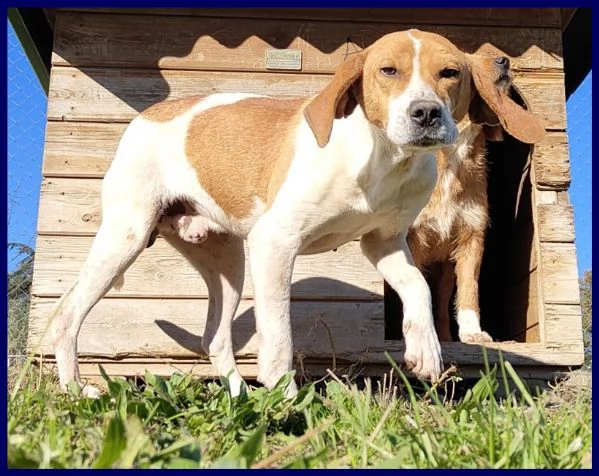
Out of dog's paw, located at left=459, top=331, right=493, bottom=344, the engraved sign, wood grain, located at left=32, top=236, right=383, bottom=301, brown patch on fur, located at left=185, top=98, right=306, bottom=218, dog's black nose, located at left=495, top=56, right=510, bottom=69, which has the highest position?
the engraved sign

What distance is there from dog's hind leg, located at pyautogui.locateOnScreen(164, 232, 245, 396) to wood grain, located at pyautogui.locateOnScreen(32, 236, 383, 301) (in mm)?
490

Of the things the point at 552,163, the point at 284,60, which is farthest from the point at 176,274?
the point at 552,163

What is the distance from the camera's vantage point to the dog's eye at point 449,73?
9.95 feet

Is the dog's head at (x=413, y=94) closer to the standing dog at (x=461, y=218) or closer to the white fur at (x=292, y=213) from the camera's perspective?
the white fur at (x=292, y=213)

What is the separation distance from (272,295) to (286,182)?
492mm

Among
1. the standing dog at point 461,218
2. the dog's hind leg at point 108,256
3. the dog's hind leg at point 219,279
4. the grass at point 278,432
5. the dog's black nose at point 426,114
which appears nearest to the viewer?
the grass at point 278,432

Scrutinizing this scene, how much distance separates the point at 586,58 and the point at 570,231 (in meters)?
1.71

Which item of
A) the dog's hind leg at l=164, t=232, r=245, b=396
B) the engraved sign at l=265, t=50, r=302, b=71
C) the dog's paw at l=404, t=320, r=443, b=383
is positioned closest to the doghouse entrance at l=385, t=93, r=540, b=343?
the engraved sign at l=265, t=50, r=302, b=71

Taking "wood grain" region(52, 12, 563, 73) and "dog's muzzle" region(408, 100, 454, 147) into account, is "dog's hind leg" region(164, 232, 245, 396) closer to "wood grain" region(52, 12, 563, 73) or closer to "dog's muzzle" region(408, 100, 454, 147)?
"wood grain" region(52, 12, 563, 73)

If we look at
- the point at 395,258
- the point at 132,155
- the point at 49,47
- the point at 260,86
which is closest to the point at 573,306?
the point at 395,258

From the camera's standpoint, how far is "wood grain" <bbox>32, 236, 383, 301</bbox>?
15.5 ft

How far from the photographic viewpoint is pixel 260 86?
506 centimetres

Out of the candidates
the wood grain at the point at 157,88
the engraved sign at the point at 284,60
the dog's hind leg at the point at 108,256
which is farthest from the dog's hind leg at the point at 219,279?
the engraved sign at the point at 284,60

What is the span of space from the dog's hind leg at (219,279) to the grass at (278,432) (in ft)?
4.39
